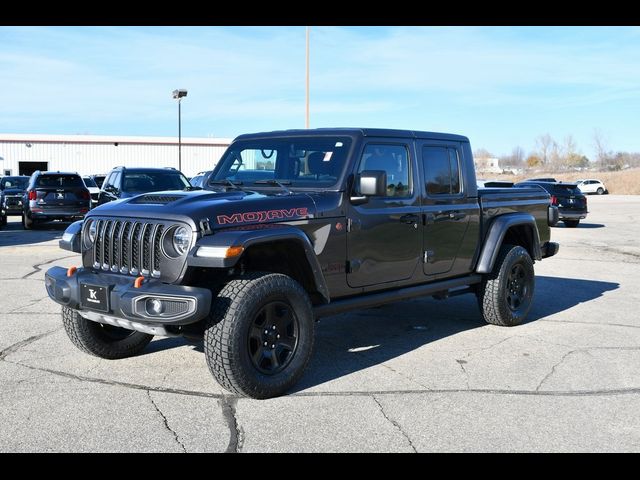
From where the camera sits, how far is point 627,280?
1061cm

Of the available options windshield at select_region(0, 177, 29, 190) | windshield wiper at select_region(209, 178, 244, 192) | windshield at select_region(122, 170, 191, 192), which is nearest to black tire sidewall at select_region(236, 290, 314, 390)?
windshield wiper at select_region(209, 178, 244, 192)

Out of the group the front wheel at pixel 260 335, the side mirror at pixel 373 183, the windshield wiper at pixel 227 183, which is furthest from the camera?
the windshield wiper at pixel 227 183

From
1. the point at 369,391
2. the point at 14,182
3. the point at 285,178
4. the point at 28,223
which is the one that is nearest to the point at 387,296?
the point at 369,391

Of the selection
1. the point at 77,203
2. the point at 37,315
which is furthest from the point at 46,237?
the point at 37,315

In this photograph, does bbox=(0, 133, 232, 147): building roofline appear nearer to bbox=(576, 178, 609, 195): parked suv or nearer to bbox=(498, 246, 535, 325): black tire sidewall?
bbox=(576, 178, 609, 195): parked suv

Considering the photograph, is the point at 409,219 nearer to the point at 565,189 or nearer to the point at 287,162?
the point at 287,162

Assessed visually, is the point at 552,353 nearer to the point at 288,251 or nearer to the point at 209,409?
the point at 288,251

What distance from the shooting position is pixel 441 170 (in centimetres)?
647

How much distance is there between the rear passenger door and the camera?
20.3 ft

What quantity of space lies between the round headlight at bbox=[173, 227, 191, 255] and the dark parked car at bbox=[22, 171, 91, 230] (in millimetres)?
15091

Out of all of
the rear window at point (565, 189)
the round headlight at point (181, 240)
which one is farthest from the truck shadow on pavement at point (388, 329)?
the rear window at point (565, 189)

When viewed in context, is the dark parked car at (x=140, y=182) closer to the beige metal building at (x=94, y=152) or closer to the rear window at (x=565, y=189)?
the rear window at (x=565, y=189)

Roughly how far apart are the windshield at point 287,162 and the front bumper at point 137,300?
1.49m

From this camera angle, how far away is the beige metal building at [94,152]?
5522 cm
